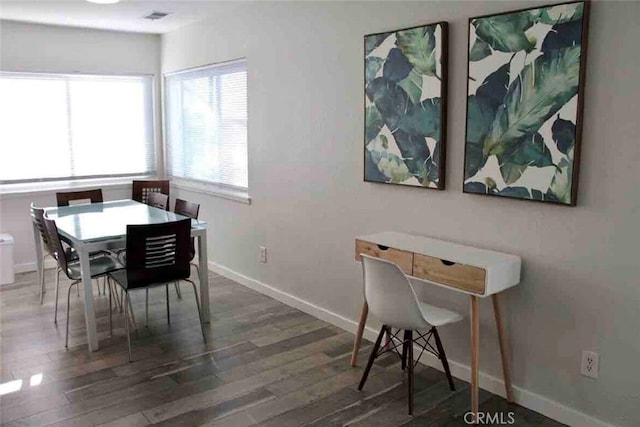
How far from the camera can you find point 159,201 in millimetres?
4711

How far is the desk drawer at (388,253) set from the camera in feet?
9.30

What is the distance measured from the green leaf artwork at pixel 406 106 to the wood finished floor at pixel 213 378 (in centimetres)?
115

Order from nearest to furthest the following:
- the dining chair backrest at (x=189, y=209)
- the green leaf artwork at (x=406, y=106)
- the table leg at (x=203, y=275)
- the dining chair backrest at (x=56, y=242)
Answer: the green leaf artwork at (x=406, y=106) → the dining chair backrest at (x=56, y=242) → the table leg at (x=203, y=275) → the dining chair backrest at (x=189, y=209)

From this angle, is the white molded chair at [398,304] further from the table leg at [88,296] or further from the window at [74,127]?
the window at [74,127]

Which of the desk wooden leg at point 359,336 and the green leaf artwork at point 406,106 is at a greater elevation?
the green leaf artwork at point 406,106

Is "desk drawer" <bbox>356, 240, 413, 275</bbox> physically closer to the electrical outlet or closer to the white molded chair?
the white molded chair

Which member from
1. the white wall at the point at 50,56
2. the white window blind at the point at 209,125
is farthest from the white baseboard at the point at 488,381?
the white wall at the point at 50,56

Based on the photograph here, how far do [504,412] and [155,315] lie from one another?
256cm

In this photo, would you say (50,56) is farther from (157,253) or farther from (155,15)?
(157,253)

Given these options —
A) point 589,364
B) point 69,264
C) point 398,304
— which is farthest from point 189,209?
point 589,364

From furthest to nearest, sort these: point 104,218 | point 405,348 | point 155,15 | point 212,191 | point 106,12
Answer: point 212,191 < point 155,15 < point 106,12 < point 104,218 < point 405,348

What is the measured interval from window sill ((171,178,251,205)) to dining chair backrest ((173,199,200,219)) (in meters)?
0.66

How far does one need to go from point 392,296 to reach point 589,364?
949 mm

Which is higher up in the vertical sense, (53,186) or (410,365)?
(53,186)
